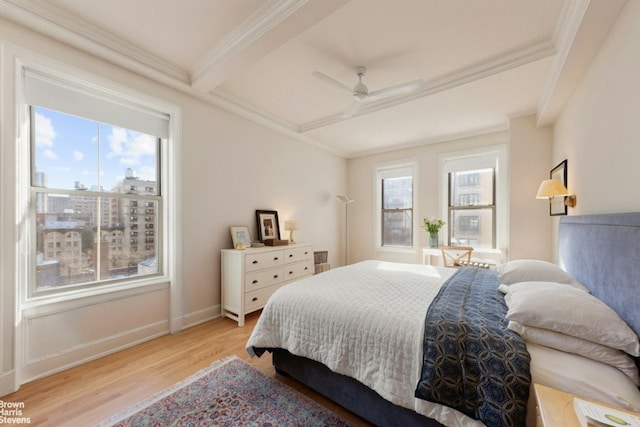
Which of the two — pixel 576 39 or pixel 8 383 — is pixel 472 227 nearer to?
pixel 576 39

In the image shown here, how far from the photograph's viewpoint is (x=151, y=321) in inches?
101

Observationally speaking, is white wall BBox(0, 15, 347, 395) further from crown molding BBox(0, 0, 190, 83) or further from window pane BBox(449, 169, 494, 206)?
window pane BBox(449, 169, 494, 206)

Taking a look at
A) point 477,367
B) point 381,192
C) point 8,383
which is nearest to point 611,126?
point 477,367

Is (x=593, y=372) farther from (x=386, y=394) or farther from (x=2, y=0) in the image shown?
(x=2, y=0)

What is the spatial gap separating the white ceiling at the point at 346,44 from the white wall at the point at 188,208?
188mm

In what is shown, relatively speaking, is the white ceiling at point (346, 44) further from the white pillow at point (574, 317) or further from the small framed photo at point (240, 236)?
the white pillow at point (574, 317)

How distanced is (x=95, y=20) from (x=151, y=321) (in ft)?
8.79

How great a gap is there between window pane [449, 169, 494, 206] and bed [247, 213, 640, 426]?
82.1 inches

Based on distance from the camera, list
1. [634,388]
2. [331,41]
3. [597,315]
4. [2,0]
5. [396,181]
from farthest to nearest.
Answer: [396,181]
[331,41]
[2,0]
[597,315]
[634,388]

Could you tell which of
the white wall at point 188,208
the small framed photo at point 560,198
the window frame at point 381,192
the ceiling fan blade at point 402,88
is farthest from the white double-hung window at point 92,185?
the small framed photo at point 560,198

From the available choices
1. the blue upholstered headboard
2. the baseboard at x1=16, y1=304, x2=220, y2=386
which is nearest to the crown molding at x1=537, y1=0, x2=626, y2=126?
the blue upholstered headboard

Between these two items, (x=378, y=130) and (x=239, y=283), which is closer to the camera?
(x=239, y=283)

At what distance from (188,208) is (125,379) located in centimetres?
162

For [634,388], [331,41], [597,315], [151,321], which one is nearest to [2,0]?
[331,41]
